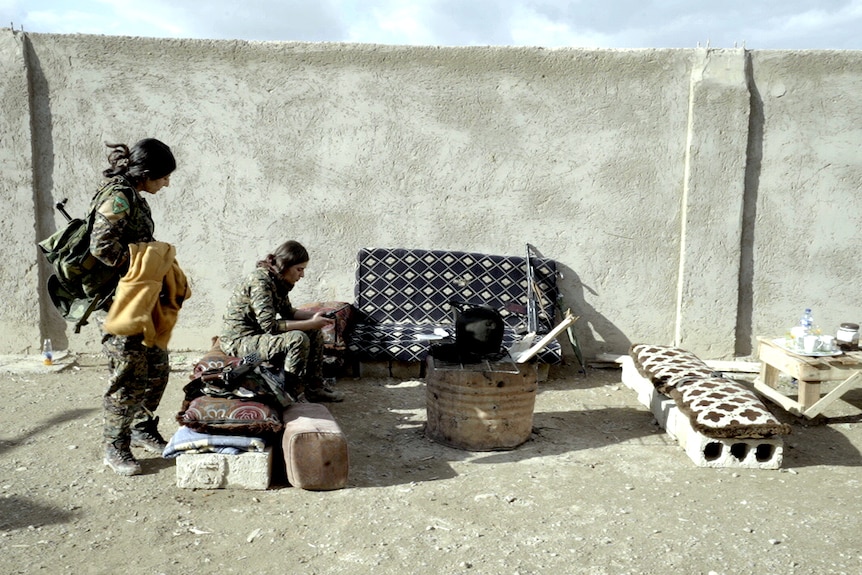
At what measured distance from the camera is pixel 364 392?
5.80 m

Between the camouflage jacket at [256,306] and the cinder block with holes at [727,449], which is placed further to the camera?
the camouflage jacket at [256,306]

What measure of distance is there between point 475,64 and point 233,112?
222 cm

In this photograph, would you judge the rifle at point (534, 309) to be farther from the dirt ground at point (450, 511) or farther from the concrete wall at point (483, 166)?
the dirt ground at point (450, 511)

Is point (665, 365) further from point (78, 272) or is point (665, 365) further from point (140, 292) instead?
point (78, 272)

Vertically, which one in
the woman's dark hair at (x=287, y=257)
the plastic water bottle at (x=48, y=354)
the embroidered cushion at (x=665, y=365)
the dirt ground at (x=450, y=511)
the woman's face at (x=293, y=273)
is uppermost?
the woman's dark hair at (x=287, y=257)

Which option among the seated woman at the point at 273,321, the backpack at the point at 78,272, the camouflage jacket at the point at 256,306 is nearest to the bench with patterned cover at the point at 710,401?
the seated woman at the point at 273,321

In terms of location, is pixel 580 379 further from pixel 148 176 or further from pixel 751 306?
pixel 148 176

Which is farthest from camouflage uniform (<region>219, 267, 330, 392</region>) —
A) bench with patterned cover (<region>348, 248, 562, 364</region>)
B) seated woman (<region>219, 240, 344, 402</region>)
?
bench with patterned cover (<region>348, 248, 562, 364</region>)

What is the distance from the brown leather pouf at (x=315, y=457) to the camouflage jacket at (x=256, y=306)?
3.56ft

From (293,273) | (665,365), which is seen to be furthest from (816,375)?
(293,273)

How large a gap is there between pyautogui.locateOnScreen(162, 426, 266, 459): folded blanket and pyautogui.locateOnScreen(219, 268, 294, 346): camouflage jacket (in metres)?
1.05

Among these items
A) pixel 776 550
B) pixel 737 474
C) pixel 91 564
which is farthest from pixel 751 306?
pixel 91 564

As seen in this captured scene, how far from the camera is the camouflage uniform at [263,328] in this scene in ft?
15.4

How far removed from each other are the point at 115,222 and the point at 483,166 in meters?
3.76
